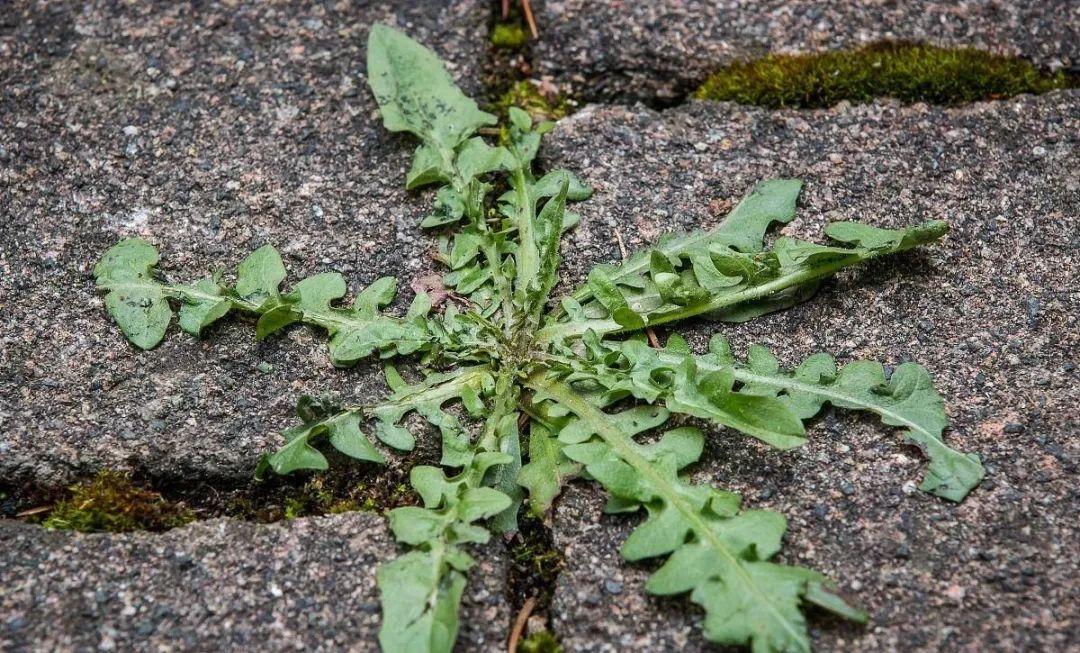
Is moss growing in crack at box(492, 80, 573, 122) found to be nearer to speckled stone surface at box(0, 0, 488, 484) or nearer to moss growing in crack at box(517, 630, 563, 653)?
speckled stone surface at box(0, 0, 488, 484)

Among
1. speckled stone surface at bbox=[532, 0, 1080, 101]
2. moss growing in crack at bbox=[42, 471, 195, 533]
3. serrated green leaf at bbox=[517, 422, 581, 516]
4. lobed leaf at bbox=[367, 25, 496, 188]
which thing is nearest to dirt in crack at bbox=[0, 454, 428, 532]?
moss growing in crack at bbox=[42, 471, 195, 533]

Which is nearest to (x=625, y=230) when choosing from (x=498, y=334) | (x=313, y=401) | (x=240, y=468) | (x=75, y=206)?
(x=498, y=334)

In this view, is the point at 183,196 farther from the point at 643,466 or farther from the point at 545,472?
the point at 643,466

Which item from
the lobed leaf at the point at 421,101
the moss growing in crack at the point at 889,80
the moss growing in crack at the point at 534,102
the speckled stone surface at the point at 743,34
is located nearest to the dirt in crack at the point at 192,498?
the lobed leaf at the point at 421,101

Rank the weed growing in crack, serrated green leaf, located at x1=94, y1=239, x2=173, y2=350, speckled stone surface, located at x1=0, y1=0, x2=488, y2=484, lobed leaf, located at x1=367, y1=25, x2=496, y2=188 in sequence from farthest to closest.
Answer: lobed leaf, located at x1=367, y1=25, x2=496, y2=188, serrated green leaf, located at x1=94, y1=239, x2=173, y2=350, speckled stone surface, located at x1=0, y1=0, x2=488, y2=484, the weed growing in crack

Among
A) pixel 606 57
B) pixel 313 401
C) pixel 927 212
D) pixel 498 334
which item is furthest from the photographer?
pixel 606 57

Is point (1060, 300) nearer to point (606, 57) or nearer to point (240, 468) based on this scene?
point (606, 57)

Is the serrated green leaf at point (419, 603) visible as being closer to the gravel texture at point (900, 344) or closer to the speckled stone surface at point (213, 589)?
the speckled stone surface at point (213, 589)
